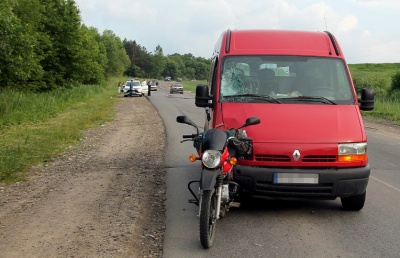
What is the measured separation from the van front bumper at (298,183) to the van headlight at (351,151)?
0.46 ft

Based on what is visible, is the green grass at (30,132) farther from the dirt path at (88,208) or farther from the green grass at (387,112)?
the green grass at (387,112)

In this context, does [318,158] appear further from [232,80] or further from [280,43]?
[280,43]

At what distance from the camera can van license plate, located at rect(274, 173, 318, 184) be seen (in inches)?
224

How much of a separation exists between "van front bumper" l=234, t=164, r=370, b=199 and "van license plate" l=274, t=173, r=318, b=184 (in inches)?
0.5

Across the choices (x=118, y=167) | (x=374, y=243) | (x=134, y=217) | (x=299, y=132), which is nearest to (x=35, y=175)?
(x=118, y=167)

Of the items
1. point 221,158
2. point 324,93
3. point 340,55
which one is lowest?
point 221,158

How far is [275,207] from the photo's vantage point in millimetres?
6578

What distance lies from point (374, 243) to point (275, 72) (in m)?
2.84

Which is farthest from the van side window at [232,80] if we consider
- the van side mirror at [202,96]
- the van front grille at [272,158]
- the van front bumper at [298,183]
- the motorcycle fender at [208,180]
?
the motorcycle fender at [208,180]

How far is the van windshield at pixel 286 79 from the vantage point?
667 cm

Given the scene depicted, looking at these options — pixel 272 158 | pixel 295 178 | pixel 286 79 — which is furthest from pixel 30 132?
pixel 295 178

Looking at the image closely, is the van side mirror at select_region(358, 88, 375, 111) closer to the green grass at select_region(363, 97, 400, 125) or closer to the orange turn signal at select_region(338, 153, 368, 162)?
the orange turn signal at select_region(338, 153, 368, 162)

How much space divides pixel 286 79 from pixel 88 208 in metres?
3.30

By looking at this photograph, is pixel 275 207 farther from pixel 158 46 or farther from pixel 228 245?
pixel 158 46
